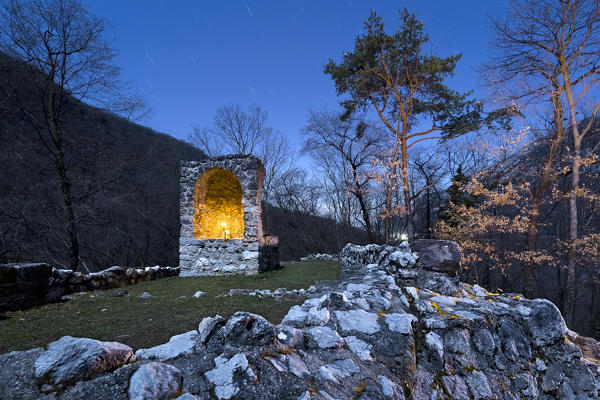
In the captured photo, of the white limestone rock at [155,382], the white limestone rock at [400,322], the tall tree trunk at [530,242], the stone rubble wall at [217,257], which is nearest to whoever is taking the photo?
the white limestone rock at [155,382]

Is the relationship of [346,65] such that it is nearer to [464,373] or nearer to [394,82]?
[394,82]

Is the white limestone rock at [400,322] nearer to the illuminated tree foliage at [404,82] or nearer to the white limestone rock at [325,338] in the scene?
the white limestone rock at [325,338]

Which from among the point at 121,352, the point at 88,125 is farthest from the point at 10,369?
the point at 88,125

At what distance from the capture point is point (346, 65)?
9805 millimetres

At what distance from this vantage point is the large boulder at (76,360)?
131cm

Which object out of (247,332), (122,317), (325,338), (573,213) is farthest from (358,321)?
(573,213)

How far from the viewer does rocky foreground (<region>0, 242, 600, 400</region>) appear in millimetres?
1341

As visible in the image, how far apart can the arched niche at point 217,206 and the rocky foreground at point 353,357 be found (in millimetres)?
5743

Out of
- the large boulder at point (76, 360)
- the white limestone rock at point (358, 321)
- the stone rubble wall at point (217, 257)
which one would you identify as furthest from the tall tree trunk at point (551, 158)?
the large boulder at point (76, 360)

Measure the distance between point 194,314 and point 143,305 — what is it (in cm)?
122

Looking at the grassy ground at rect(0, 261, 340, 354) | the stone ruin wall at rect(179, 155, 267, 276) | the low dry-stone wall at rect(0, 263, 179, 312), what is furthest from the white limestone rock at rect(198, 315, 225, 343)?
the stone ruin wall at rect(179, 155, 267, 276)

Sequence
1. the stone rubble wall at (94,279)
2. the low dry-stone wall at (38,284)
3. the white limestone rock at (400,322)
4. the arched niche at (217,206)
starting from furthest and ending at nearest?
the arched niche at (217,206), the stone rubble wall at (94,279), the low dry-stone wall at (38,284), the white limestone rock at (400,322)

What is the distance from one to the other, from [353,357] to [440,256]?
325cm

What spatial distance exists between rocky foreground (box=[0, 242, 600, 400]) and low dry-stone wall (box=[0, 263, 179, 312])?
323cm
